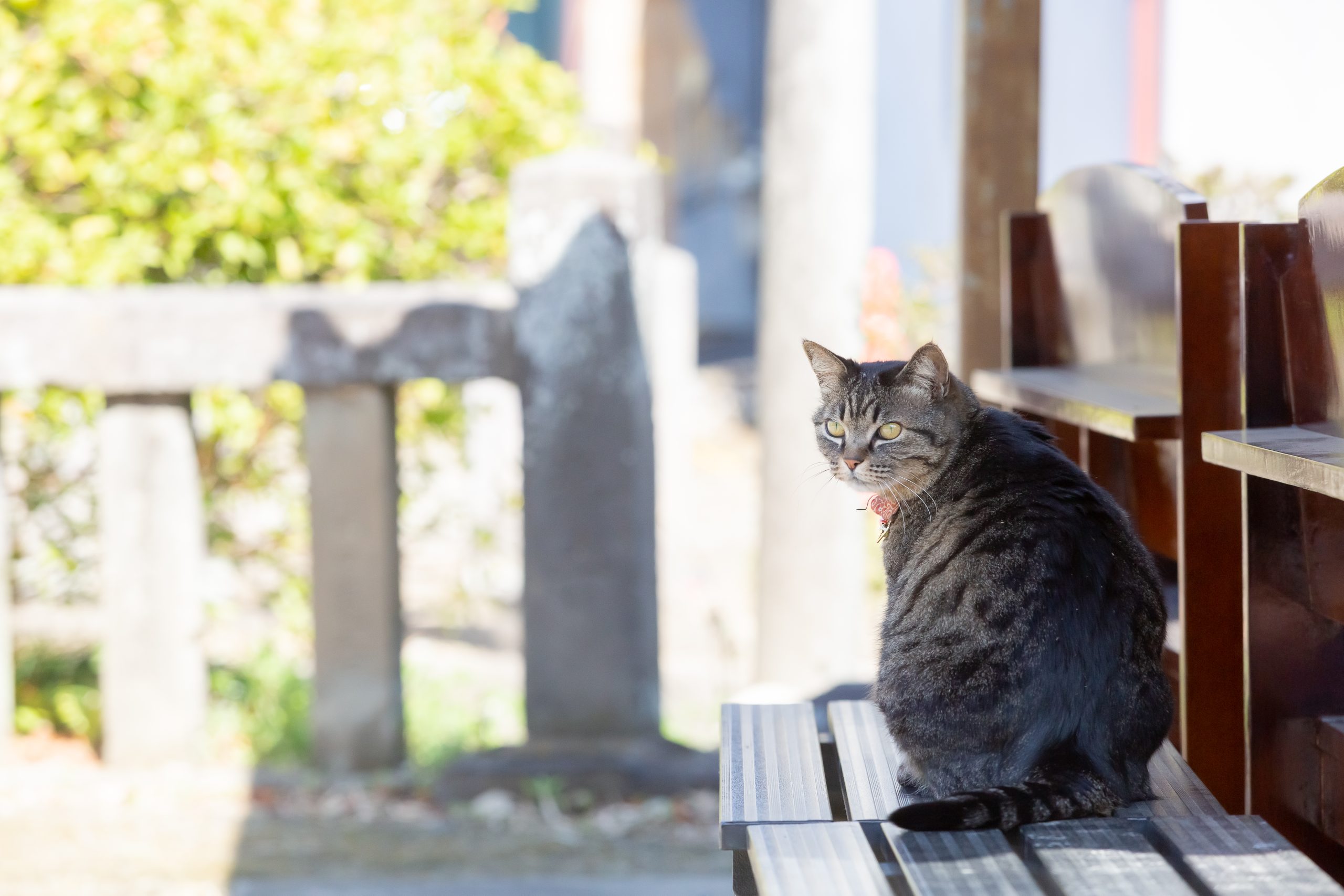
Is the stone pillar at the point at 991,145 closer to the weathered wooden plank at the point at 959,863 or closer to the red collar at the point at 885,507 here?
the red collar at the point at 885,507

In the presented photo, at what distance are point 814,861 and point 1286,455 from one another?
25.8 inches

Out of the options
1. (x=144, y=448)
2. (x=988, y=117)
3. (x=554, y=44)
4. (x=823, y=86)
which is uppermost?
(x=554, y=44)

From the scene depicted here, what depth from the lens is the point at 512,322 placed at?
3332 millimetres

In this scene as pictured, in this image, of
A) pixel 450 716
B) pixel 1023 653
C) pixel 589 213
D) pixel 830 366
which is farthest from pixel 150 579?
pixel 1023 653

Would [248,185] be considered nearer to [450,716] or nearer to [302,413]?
[302,413]

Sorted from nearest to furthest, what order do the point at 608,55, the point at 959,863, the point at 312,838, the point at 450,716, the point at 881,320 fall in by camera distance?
the point at 959,863 < the point at 312,838 < the point at 450,716 < the point at 881,320 < the point at 608,55

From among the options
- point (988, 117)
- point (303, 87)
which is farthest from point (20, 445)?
point (988, 117)

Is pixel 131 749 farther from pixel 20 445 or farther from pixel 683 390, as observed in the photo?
pixel 683 390

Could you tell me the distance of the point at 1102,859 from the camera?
1297 mm

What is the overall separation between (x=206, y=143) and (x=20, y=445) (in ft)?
3.77

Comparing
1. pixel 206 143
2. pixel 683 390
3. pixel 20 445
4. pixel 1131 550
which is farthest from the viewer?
pixel 683 390

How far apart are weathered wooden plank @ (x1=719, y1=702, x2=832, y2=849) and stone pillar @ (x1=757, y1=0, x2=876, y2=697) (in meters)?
1.86

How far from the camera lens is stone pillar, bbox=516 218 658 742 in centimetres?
330

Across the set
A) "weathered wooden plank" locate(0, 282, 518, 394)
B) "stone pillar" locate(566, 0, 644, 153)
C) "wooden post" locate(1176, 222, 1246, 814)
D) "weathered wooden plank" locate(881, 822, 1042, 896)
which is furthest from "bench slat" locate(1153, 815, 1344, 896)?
"stone pillar" locate(566, 0, 644, 153)
